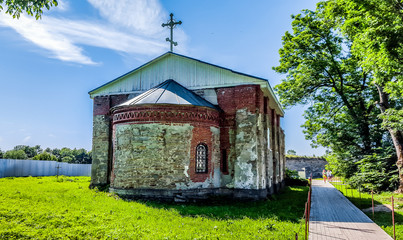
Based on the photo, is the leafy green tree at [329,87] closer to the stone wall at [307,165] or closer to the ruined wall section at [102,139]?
the ruined wall section at [102,139]

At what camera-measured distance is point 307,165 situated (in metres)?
38.4

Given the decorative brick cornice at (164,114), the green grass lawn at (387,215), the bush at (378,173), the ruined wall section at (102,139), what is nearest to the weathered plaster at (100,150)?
the ruined wall section at (102,139)

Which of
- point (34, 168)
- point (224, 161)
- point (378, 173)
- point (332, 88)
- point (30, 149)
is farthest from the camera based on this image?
point (30, 149)

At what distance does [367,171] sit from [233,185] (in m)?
10.1

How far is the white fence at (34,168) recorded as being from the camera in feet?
90.9

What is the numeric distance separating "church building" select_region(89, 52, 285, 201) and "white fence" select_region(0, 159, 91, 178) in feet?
52.2

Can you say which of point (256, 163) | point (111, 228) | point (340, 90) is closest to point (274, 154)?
point (256, 163)

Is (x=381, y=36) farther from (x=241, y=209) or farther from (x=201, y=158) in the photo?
(x=201, y=158)

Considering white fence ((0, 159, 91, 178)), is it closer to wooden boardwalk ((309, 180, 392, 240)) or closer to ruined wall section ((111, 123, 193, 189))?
ruined wall section ((111, 123, 193, 189))

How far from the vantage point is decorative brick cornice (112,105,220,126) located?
44.2 feet

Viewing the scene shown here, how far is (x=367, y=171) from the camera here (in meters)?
18.7

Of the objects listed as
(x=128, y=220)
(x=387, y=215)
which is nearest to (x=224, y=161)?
(x=128, y=220)

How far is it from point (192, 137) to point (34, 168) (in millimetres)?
24785

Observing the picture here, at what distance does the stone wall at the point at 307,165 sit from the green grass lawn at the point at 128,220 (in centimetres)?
2696
